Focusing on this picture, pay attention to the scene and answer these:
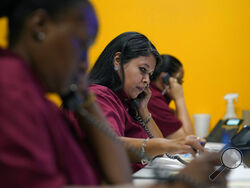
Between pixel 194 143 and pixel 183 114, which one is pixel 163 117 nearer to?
pixel 183 114

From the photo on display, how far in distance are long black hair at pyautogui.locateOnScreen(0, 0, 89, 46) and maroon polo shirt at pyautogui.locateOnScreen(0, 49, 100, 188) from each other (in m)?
0.06

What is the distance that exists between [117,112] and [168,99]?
1545 mm

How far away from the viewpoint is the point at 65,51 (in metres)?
0.57

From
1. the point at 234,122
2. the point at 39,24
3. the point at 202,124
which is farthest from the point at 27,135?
the point at 202,124

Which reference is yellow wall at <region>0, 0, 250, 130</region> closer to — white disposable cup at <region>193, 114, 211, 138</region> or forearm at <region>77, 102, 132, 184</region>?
white disposable cup at <region>193, 114, 211, 138</region>

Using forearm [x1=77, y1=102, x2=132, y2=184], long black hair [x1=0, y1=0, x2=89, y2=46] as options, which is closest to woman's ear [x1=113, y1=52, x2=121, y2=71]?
forearm [x1=77, y1=102, x2=132, y2=184]

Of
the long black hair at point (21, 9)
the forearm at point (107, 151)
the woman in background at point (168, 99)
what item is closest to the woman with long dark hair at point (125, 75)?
the forearm at point (107, 151)

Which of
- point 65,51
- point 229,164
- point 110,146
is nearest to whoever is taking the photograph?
point 65,51

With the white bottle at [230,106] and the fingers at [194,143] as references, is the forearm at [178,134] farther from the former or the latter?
the fingers at [194,143]

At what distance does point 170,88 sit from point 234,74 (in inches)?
35.1

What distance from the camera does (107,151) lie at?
707 mm

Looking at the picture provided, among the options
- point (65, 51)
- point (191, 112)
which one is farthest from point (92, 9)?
point (191, 112)

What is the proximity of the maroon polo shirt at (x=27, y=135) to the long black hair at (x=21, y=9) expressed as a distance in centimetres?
→ 6

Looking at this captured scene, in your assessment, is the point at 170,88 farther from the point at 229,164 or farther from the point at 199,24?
the point at 229,164
